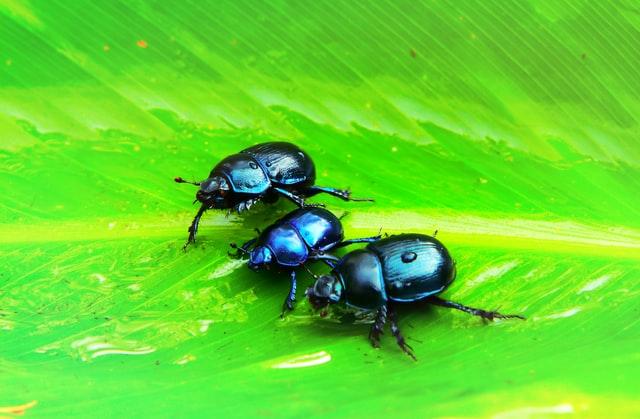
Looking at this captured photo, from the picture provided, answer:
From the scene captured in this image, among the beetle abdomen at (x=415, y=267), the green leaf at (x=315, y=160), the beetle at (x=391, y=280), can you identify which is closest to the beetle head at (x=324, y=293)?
the beetle at (x=391, y=280)

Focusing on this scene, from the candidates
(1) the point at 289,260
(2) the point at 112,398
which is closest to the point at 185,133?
(1) the point at 289,260

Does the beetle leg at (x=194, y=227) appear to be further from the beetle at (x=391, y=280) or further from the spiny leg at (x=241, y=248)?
the beetle at (x=391, y=280)

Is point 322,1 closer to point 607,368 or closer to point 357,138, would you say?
point 357,138

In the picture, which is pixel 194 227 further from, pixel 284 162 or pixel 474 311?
pixel 474 311

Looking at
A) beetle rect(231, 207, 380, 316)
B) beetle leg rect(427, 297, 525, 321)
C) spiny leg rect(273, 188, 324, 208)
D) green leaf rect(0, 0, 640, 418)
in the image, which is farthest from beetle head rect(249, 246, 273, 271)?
beetle leg rect(427, 297, 525, 321)

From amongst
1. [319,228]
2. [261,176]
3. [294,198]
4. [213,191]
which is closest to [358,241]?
[319,228]

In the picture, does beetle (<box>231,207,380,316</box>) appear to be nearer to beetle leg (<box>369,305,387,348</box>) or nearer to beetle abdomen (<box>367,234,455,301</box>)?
beetle abdomen (<box>367,234,455,301</box>)
